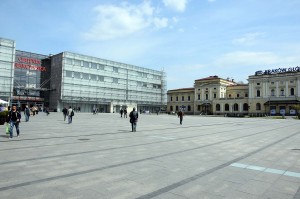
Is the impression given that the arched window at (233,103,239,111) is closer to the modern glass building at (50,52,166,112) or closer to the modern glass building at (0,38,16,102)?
the modern glass building at (50,52,166,112)

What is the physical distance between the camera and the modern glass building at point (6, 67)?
5861cm

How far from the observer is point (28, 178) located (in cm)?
586

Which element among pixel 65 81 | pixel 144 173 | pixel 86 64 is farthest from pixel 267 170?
pixel 86 64

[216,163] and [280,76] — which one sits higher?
[280,76]

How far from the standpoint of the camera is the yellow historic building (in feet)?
236

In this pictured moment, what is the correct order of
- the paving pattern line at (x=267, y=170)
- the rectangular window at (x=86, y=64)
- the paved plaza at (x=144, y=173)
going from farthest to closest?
the rectangular window at (x=86, y=64) < the paving pattern line at (x=267, y=170) < the paved plaza at (x=144, y=173)

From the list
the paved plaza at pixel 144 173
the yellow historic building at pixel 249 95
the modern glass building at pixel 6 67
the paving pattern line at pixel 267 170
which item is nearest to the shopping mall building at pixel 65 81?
the modern glass building at pixel 6 67

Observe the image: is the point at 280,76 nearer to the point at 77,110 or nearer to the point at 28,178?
the point at 77,110

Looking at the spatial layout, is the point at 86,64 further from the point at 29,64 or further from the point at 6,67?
the point at 6,67

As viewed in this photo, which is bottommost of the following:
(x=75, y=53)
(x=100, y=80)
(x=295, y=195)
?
(x=295, y=195)

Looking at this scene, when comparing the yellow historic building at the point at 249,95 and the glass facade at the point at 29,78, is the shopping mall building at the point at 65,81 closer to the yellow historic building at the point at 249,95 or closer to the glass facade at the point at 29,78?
the glass facade at the point at 29,78

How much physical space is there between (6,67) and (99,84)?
25.9 meters

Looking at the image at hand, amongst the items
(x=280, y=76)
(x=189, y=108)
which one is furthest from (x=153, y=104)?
(x=280, y=76)

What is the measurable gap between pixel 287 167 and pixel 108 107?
7449 cm
